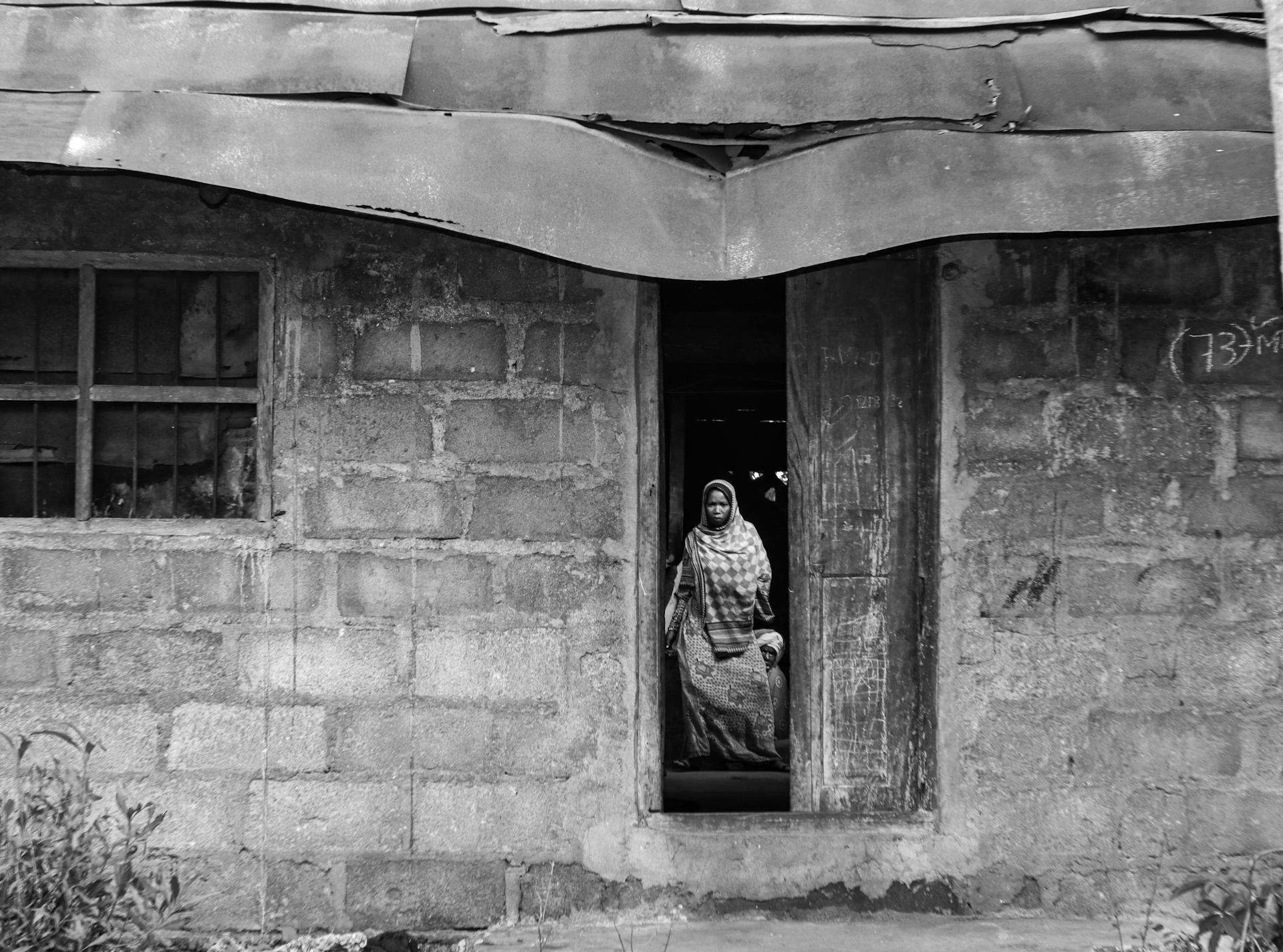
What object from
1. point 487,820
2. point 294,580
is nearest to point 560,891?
point 487,820

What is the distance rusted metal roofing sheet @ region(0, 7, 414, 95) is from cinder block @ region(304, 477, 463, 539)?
1.27 meters

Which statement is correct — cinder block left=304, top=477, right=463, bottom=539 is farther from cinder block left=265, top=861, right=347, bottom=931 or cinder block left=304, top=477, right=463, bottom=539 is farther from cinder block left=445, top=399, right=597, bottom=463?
cinder block left=265, top=861, right=347, bottom=931

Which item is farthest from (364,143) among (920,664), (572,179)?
(920,664)

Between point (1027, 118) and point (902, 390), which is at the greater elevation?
point (1027, 118)

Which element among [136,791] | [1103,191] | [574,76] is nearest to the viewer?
[1103,191]

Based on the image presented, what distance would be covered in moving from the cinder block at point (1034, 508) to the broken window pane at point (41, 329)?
3.16 m

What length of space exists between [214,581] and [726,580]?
3186 mm

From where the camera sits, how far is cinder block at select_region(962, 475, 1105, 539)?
396 centimetres

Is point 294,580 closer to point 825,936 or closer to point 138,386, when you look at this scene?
point 138,386

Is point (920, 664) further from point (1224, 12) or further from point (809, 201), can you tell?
point (1224, 12)

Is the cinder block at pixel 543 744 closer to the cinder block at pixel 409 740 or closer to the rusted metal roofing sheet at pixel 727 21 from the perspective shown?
the cinder block at pixel 409 740

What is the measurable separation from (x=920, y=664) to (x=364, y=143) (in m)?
2.55

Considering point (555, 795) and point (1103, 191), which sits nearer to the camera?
point (1103, 191)

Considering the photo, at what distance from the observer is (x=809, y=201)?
10.8 feet
